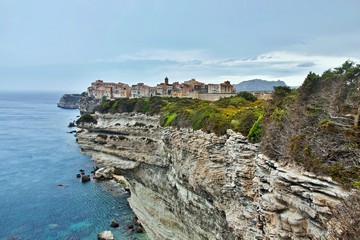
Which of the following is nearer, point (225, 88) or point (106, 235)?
point (106, 235)

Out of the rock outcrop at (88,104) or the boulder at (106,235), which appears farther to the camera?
the rock outcrop at (88,104)

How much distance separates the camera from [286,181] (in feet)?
34.0

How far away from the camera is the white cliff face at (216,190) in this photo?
966 cm

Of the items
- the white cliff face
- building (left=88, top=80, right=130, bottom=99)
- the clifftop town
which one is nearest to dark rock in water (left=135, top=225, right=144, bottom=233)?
the white cliff face

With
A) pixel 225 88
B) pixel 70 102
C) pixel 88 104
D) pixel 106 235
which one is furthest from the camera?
pixel 70 102

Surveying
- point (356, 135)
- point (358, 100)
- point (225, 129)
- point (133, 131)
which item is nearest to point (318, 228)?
point (356, 135)

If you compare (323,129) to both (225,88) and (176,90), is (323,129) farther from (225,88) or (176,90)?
(176,90)

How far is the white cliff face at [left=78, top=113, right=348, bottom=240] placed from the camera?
966 cm

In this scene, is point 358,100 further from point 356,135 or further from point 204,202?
point 204,202

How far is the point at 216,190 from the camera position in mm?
19719

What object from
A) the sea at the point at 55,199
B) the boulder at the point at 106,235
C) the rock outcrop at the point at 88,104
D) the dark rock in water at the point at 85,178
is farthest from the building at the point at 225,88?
the rock outcrop at the point at 88,104

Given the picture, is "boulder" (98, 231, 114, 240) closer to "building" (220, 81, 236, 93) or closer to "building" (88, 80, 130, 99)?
"building" (220, 81, 236, 93)

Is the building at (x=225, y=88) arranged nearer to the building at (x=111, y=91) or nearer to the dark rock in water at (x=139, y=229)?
the building at (x=111, y=91)

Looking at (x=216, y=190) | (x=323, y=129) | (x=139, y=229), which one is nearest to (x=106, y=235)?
(x=139, y=229)
